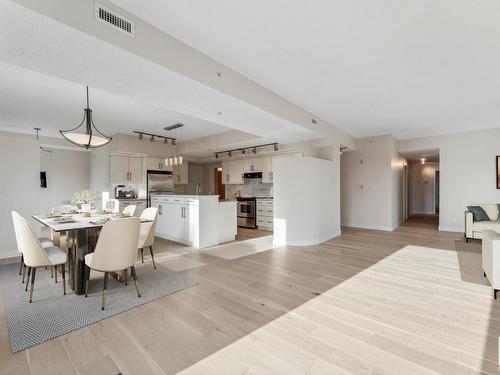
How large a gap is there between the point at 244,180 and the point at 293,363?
6.61 metres

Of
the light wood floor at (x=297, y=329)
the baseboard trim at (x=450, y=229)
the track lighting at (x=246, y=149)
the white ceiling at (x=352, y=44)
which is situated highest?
the white ceiling at (x=352, y=44)

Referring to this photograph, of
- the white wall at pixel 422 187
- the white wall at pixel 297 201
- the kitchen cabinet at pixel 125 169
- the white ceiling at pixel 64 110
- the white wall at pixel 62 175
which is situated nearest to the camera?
the white ceiling at pixel 64 110

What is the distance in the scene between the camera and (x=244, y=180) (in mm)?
8117

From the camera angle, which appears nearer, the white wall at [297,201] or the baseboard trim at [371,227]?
the white wall at [297,201]

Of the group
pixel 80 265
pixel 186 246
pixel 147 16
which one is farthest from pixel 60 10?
pixel 186 246

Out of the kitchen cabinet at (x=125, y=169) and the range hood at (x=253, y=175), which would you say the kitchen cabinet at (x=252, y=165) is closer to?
the range hood at (x=253, y=175)

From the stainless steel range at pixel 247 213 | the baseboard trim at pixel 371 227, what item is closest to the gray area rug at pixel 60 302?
the stainless steel range at pixel 247 213

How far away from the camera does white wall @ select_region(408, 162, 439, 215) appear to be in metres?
11.3

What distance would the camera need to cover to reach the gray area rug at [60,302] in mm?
2084

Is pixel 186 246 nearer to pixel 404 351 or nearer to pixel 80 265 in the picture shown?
pixel 80 265

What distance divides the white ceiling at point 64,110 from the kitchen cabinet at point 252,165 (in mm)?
1650

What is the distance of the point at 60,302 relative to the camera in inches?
103

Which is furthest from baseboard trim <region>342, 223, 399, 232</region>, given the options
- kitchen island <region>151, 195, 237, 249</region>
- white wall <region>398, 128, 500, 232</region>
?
kitchen island <region>151, 195, 237, 249</region>

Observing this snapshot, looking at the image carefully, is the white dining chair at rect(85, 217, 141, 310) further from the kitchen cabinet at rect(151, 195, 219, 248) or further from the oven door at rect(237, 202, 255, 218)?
the oven door at rect(237, 202, 255, 218)
